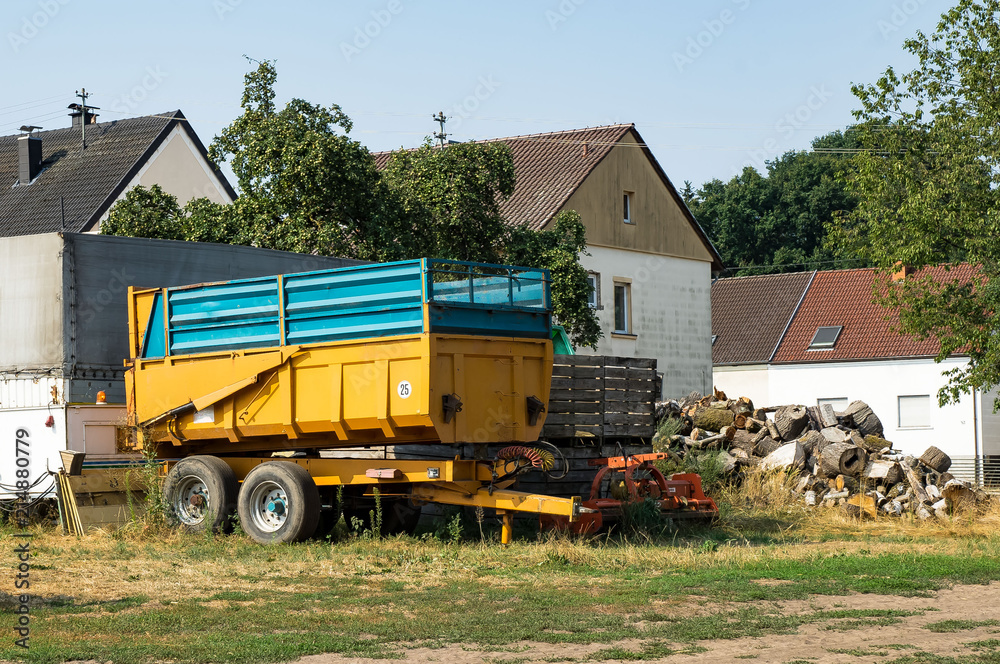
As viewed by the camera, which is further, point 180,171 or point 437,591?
point 180,171

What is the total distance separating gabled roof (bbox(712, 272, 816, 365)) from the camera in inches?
1941

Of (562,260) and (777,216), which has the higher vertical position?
(777,216)

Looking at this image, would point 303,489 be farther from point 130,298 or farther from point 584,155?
point 584,155

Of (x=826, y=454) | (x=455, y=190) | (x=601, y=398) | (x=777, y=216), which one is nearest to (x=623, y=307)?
(x=455, y=190)

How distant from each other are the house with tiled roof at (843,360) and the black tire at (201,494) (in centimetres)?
3083

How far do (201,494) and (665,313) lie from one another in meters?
28.1

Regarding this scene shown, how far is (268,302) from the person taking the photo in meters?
14.1

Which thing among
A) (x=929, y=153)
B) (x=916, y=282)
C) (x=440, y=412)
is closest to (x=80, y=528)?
(x=440, y=412)

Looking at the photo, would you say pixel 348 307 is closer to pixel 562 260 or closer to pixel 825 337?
pixel 562 260

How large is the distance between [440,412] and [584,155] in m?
26.7

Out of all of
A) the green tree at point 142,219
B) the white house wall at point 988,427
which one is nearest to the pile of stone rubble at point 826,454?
the green tree at point 142,219

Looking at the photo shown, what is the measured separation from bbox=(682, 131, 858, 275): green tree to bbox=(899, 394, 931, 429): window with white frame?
25.3m

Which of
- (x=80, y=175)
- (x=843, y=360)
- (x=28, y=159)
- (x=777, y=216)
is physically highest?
(x=777, y=216)

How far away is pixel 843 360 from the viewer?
46.1 m
